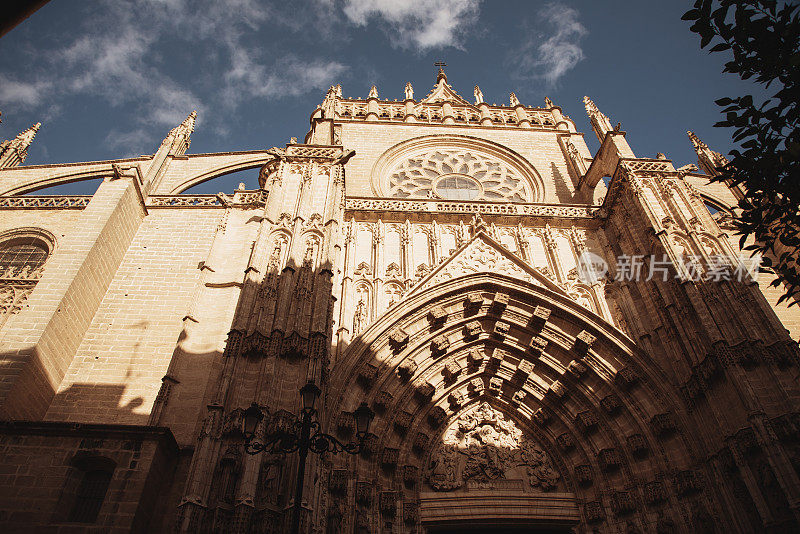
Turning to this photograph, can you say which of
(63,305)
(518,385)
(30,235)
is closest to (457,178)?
(518,385)

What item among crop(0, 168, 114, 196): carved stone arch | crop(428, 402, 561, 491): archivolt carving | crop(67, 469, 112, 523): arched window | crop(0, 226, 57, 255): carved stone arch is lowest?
crop(67, 469, 112, 523): arched window

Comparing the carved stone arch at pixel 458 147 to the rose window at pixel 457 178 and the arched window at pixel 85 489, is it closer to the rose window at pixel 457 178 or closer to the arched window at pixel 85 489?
the rose window at pixel 457 178

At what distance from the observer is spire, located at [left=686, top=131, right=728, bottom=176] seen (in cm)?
1746

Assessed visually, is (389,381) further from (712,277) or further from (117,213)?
(117,213)

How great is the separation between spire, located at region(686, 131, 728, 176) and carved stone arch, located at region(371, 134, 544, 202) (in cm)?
572

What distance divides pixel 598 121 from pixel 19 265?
15.2m

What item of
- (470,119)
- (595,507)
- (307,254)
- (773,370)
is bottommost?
(595,507)

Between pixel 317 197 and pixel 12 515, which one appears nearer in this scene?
pixel 12 515

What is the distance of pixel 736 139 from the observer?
4941mm

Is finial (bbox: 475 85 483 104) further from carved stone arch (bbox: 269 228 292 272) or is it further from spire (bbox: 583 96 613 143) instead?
carved stone arch (bbox: 269 228 292 272)

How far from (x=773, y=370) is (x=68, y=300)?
1150 centimetres

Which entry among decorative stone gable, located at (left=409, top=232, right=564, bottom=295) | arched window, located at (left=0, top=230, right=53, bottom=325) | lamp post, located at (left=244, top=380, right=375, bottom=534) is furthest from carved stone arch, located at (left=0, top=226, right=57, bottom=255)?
lamp post, located at (left=244, top=380, right=375, bottom=534)

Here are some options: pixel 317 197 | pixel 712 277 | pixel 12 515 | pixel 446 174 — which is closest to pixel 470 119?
pixel 446 174

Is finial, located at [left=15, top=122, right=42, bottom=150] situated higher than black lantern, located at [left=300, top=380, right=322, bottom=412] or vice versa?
finial, located at [left=15, top=122, right=42, bottom=150]
